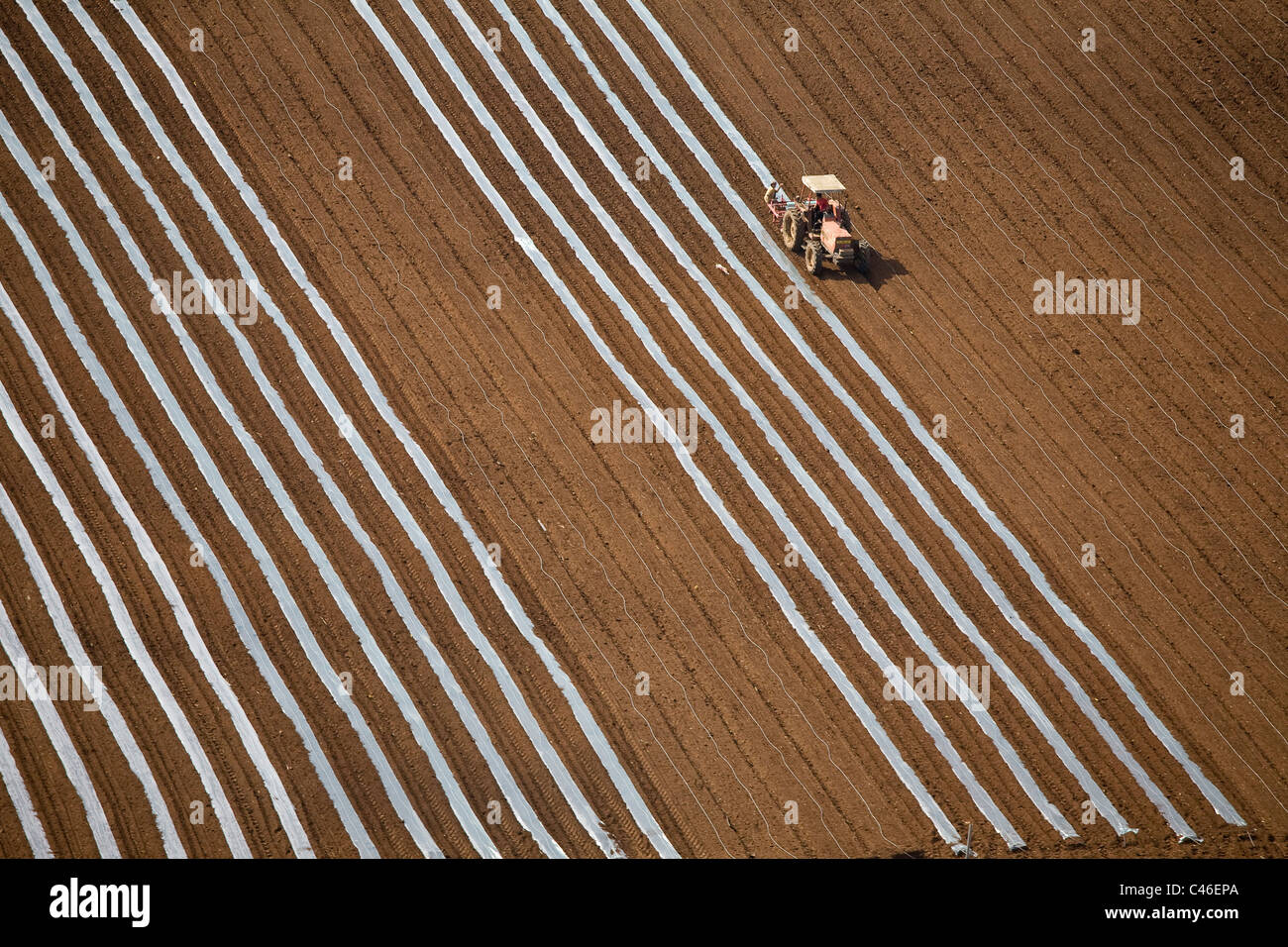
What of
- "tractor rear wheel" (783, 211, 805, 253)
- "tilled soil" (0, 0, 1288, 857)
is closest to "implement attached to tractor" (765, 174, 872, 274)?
"tractor rear wheel" (783, 211, 805, 253)

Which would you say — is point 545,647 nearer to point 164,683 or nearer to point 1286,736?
point 164,683

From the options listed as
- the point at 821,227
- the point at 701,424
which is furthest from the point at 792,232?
the point at 701,424

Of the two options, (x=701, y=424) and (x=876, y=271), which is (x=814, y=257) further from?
(x=701, y=424)

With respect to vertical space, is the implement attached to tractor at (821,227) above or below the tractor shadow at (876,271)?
above

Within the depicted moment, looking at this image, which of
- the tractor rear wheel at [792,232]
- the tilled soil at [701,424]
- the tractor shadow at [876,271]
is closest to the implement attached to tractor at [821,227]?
the tractor rear wheel at [792,232]

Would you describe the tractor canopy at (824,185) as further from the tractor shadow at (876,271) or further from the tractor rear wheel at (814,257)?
the tractor shadow at (876,271)
